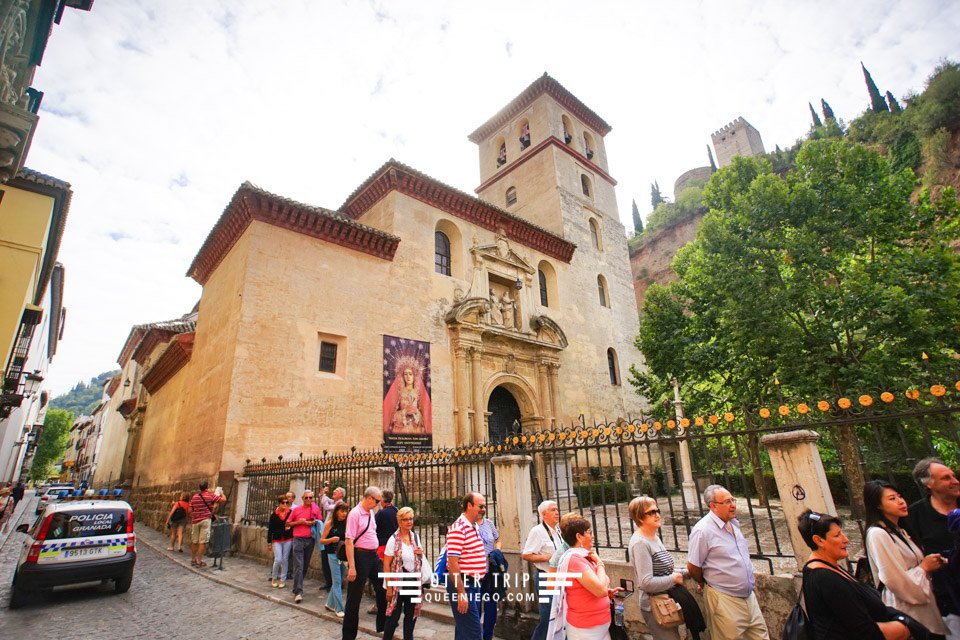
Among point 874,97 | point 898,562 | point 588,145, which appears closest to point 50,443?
point 588,145

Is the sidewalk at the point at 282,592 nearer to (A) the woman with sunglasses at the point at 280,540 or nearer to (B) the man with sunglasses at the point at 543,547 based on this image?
(A) the woman with sunglasses at the point at 280,540

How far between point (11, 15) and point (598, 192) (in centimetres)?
2408

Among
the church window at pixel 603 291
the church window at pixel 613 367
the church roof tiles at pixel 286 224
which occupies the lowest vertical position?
the church window at pixel 613 367

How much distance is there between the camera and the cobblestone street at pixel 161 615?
18.0 ft

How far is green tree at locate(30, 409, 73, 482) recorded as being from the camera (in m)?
53.8

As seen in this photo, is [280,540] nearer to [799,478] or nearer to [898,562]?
[799,478]

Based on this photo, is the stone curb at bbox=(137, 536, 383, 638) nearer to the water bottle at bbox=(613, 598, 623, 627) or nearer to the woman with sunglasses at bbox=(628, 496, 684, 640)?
the water bottle at bbox=(613, 598, 623, 627)

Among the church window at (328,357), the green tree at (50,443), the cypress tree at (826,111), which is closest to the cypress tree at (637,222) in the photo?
the cypress tree at (826,111)

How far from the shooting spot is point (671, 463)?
53.9 feet

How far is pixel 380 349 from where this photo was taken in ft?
45.2

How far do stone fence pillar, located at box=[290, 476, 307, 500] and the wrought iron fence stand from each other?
4.9 inches

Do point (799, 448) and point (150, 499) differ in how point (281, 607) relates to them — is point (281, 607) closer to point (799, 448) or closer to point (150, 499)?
point (799, 448)

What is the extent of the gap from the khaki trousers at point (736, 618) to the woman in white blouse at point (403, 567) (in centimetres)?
269

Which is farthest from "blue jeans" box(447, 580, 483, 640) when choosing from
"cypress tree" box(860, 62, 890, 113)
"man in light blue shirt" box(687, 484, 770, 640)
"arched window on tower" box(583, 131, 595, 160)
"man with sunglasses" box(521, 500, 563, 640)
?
"cypress tree" box(860, 62, 890, 113)
